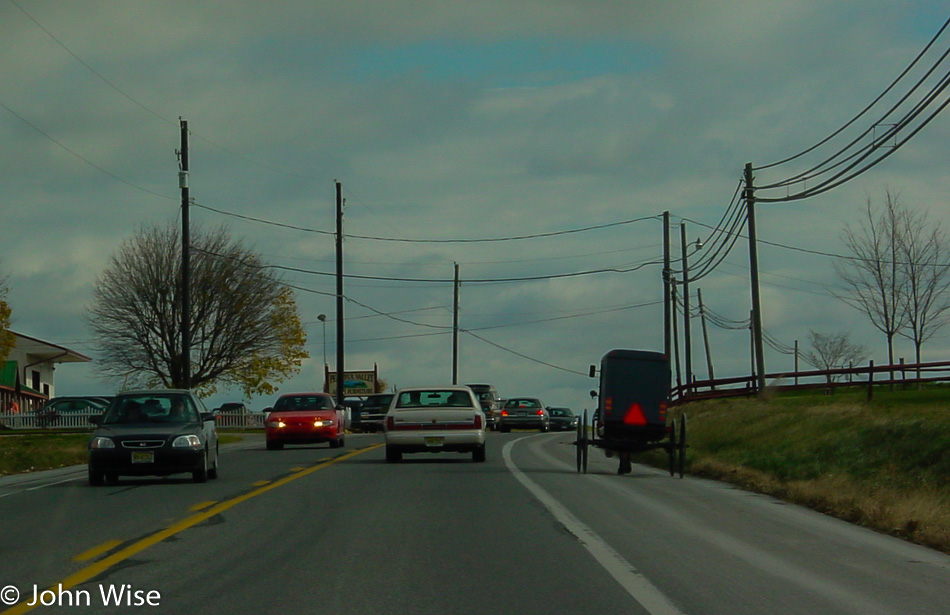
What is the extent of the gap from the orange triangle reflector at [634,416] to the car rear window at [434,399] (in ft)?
11.6

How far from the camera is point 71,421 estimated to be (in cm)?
5881

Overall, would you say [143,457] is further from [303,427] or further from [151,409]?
[303,427]

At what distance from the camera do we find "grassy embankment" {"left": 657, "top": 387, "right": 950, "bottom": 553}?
1451 centimetres

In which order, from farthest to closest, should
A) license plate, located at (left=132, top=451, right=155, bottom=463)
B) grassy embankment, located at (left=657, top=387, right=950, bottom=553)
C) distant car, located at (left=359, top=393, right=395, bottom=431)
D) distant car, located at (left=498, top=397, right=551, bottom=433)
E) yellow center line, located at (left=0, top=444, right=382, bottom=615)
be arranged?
distant car, located at (left=498, top=397, right=551, bottom=433) < distant car, located at (left=359, top=393, right=395, bottom=431) < license plate, located at (left=132, top=451, right=155, bottom=463) < grassy embankment, located at (left=657, top=387, right=950, bottom=553) < yellow center line, located at (left=0, top=444, right=382, bottom=615)

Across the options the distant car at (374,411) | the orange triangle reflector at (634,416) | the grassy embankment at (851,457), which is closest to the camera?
the grassy embankment at (851,457)

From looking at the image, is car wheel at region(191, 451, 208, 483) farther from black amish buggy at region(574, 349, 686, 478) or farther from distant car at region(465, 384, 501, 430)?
distant car at region(465, 384, 501, 430)

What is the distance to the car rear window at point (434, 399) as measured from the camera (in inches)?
977

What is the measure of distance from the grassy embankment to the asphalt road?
525mm

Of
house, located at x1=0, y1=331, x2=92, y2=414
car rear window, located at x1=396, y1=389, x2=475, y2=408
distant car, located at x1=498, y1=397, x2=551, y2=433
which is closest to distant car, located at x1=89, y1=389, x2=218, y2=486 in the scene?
car rear window, located at x1=396, y1=389, x2=475, y2=408

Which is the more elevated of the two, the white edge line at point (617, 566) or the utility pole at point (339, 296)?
the utility pole at point (339, 296)

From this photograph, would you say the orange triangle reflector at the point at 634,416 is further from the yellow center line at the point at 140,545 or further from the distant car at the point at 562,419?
the distant car at the point at 562,419

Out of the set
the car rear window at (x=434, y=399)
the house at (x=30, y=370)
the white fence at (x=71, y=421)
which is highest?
the house at (x=30, y=370)

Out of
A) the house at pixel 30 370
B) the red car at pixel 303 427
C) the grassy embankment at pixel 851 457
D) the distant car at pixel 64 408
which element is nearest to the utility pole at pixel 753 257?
the grassy embankment at pixel 851 457

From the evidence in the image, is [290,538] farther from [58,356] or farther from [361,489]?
[58,356]
